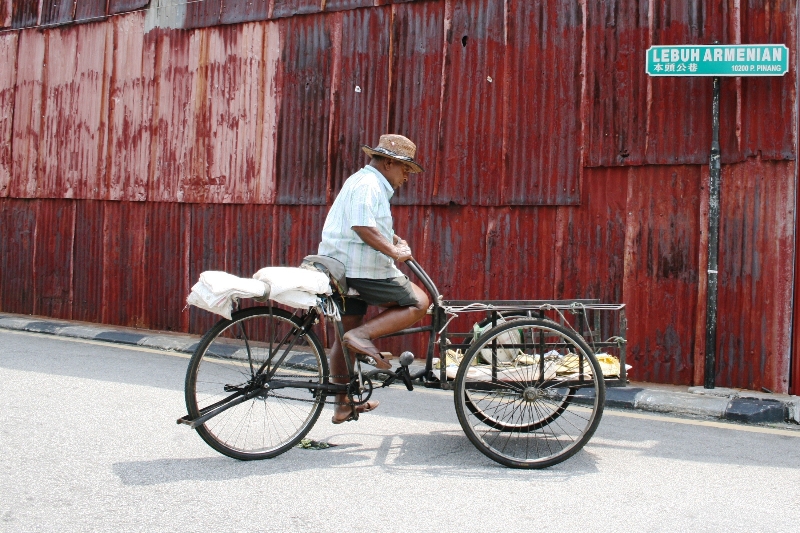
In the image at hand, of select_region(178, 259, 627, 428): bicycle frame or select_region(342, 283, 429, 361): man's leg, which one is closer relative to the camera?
select_region(178, 259, 627, 428): bicycle frame

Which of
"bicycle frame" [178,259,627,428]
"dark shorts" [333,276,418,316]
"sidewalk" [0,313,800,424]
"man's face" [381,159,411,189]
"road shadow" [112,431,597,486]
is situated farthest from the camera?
"sidewalk" [0,313,800,424]

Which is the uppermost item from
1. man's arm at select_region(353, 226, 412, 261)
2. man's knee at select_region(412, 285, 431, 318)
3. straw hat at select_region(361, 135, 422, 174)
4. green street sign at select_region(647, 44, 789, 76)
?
green street sign at select_region(647, 44, 789, 76)

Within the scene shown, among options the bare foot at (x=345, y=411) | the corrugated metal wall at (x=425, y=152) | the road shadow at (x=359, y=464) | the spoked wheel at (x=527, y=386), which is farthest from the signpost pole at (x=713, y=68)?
the bare foot at (x=345, y=411)

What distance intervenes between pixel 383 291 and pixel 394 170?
769 millimetres

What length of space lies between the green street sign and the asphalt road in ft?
9.59

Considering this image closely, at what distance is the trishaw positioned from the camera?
5012 millimetres

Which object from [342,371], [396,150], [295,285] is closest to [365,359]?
[342,371]

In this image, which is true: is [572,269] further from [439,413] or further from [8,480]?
[8,480]

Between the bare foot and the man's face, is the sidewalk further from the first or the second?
the man's face

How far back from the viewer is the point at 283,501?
431 centimetres

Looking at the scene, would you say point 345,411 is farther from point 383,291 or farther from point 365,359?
point 383,291

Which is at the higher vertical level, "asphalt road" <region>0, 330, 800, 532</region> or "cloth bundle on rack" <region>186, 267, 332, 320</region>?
"cloth bundle on rack" <region>186, 267, 332, 320</region>

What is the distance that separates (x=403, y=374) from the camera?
535 centimetres

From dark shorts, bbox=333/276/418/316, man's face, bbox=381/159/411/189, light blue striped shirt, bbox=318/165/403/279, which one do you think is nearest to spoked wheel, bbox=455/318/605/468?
dark shorts, bbox=333/276/418/316
